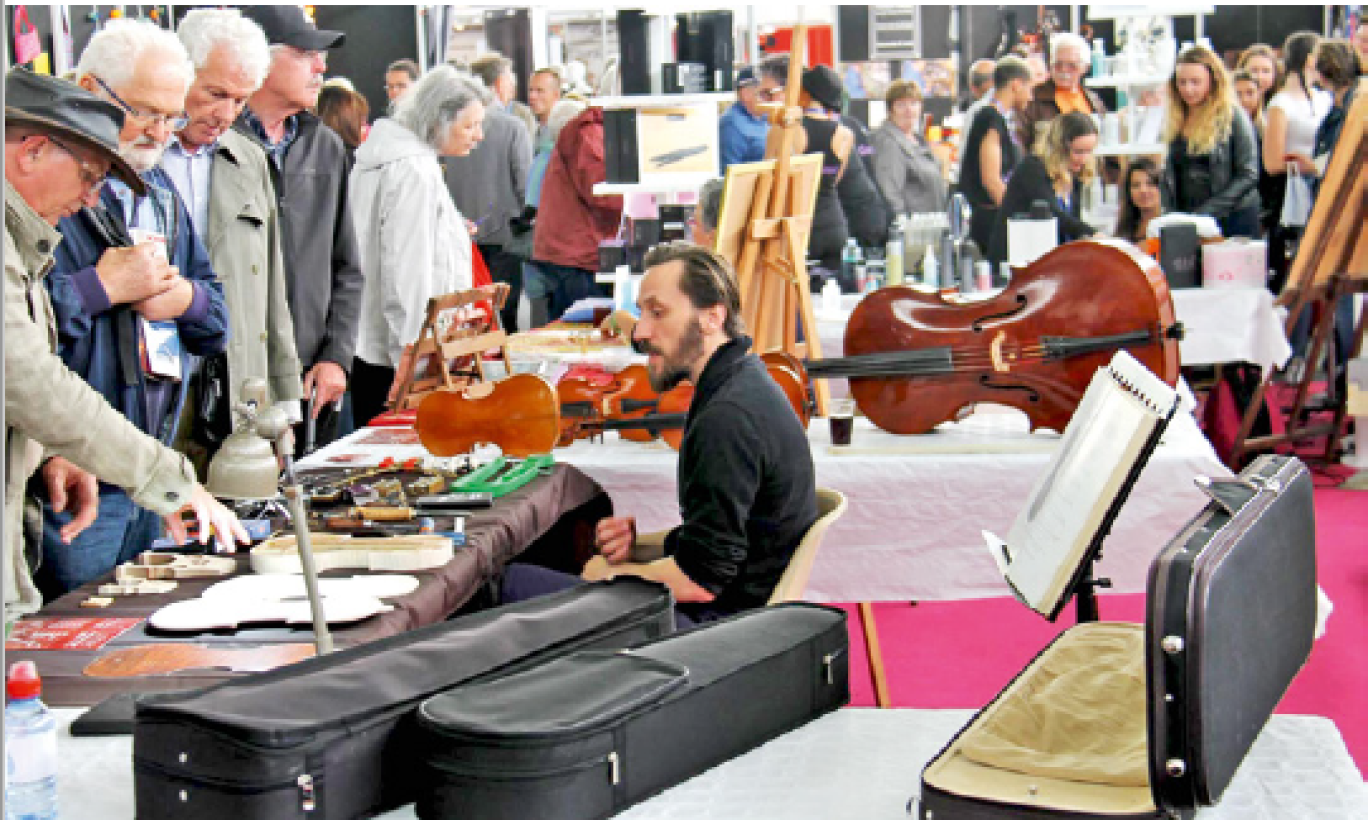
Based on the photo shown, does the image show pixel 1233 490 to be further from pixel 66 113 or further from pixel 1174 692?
pixel 66 113

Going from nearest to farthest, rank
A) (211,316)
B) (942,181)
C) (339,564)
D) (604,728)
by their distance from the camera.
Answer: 1. (604,728)
2. (339,564)
3. (211,316)
4. (942,181)

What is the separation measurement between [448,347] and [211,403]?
907mm

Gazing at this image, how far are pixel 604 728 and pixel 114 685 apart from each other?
0.79m

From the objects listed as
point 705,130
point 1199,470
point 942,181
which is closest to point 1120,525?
point 1199,470

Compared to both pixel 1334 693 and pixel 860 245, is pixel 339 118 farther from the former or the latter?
pixel 1334 693

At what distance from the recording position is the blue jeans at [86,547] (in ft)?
9.16

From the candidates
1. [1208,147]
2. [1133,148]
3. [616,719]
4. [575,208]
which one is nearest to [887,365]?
[616,719]

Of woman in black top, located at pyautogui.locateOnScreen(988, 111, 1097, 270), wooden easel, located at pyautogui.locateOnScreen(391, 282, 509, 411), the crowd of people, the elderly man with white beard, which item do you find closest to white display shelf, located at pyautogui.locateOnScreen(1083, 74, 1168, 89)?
the crowd of people

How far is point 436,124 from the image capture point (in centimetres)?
522

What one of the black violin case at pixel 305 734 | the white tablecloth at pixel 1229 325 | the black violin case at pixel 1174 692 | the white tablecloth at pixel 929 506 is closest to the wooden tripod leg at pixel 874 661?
the white tablecloth at pixel 929 506

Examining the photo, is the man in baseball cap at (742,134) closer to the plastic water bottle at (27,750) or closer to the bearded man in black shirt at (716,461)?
the bearded man in black shirt at (716,461)

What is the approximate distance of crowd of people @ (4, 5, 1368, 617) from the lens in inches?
93.3

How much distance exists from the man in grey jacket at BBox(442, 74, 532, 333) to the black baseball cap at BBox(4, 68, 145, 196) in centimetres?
634

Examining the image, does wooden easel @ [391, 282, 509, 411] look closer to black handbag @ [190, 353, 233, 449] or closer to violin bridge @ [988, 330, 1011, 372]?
black handbag @ [190, 353, 233, 449]
